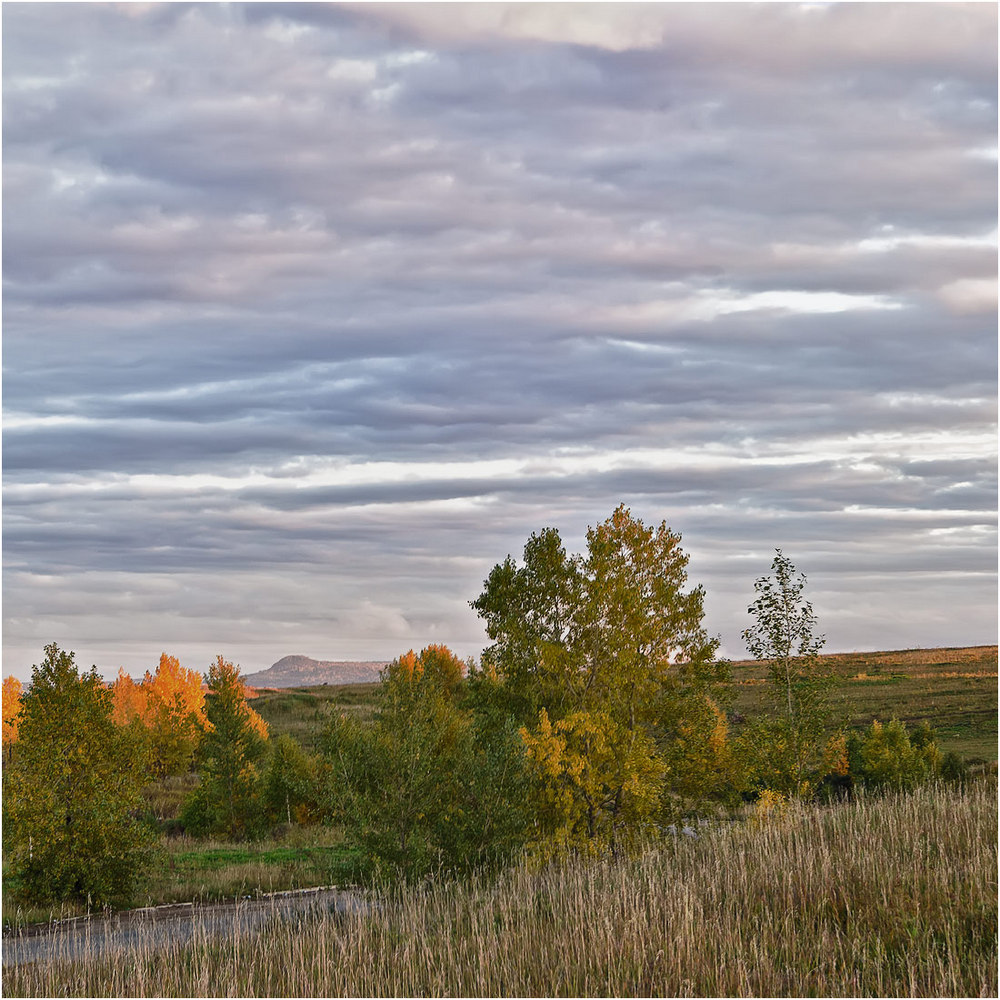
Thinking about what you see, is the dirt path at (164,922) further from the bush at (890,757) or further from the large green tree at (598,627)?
the bush at (890,757)

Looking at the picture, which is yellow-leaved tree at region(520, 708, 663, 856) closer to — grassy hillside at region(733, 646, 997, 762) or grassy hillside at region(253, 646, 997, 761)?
grassy hillside at region(733, 646, 997, 762)

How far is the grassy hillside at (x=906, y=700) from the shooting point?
76250 millimetres

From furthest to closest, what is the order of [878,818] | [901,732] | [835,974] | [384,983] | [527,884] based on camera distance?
[901,732] → [878,818] → [527,884] → [384,983] → [835,974]

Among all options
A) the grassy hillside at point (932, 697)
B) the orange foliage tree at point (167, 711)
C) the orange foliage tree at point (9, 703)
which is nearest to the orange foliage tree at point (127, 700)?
the orange foliage tree at point (167, 711)

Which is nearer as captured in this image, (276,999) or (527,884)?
(276,999)

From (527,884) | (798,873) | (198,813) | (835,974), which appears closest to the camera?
(835,974)

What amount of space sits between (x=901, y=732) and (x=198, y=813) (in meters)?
→ 32.2

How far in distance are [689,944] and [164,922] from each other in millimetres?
17011

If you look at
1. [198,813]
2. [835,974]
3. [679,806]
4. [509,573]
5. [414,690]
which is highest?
[509,573]

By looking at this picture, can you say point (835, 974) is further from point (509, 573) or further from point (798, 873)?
point (509, 573)

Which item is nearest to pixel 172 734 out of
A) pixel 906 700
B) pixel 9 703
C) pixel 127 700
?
pixel 9 703

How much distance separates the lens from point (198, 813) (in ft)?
143

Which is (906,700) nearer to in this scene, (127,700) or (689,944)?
(127,700)

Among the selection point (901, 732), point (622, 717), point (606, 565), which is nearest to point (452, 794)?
point (622, 717)
